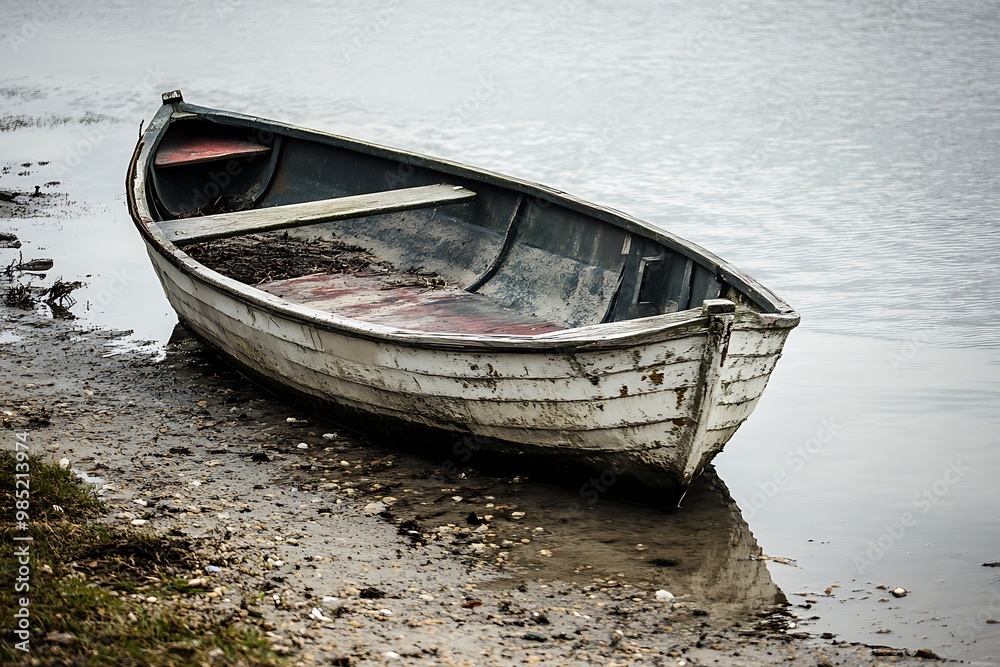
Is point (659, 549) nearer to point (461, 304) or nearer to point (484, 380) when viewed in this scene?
point (484, 380)

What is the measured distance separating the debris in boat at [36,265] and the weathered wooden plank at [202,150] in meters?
1.80

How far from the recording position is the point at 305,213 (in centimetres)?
827

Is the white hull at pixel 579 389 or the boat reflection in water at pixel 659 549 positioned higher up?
the white hull at pixel 579 389

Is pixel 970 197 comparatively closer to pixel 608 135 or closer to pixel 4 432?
pixel 608 135

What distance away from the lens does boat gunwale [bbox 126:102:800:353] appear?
5406 millimetres

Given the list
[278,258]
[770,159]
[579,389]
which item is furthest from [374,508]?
[770,159]

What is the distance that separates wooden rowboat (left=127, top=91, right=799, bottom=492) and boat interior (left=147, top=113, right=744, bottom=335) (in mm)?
20

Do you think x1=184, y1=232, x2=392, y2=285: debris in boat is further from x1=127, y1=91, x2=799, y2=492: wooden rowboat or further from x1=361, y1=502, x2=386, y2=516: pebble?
x1=361, y1=502, x2=386, y2=516: pebble

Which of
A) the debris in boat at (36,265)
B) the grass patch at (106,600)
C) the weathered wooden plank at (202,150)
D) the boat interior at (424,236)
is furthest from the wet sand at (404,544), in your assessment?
the debris in boat at (36,265)

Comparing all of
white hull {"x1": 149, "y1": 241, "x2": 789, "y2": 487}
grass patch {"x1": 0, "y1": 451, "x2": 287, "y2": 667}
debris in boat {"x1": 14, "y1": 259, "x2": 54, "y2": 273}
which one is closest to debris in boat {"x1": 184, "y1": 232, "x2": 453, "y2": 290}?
white hull {"x1": 149, "y1": 241, "x2": 789, "y2": 487}

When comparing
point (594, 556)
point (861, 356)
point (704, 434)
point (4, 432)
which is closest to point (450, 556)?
point (594, 556)

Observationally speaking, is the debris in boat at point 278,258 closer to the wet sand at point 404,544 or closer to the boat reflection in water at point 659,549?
the wet sand at point 404,544

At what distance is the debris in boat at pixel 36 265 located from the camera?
11000 mm

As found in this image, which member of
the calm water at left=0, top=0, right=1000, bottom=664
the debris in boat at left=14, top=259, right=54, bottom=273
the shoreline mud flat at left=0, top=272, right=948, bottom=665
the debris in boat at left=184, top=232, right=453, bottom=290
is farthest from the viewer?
the debris in boat at left=14, top=259, right=54, bottom=273
